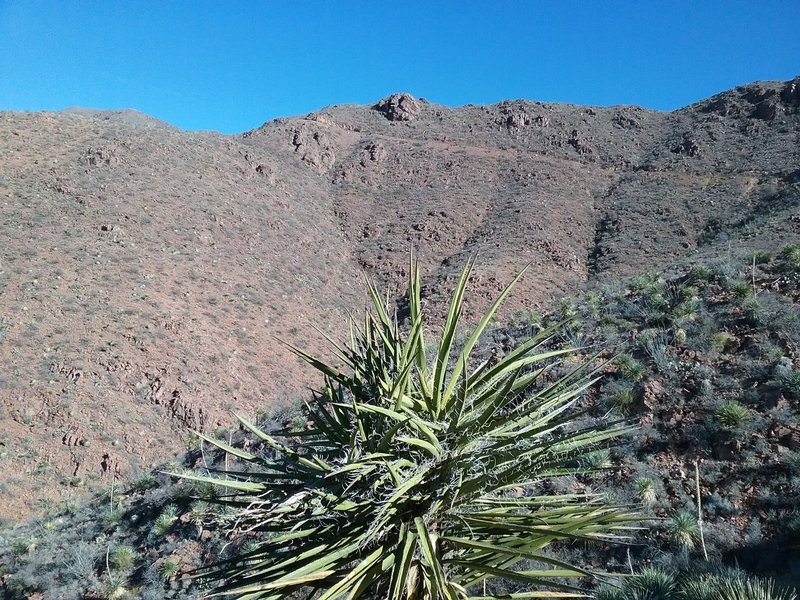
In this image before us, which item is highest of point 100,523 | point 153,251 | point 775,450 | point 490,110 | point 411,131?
point 490,110

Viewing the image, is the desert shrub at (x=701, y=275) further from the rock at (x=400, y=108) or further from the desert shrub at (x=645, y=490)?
the rock at (x=400, y=108)

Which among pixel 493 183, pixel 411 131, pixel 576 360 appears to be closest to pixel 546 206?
pixel 493 183

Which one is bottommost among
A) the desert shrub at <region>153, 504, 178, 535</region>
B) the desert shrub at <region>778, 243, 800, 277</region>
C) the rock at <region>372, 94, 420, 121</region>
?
the desert shrub at <region>153, 504, 178, 535</region>

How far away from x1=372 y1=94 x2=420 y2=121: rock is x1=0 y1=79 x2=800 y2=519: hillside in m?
0.27

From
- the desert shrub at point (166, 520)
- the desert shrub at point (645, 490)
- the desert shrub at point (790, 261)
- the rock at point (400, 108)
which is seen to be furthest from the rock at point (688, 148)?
the desert shrub at point (166, 520)

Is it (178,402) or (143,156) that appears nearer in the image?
(178,402)

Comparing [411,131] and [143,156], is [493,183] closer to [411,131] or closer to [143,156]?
[411,131]

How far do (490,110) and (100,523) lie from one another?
164 feet

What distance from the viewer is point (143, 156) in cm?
3025

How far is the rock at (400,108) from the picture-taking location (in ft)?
170

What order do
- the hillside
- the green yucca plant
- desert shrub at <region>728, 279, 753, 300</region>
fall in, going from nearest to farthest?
the green yucca plant < desert shrub at <region>728, 279, 753, 300</region> < the hillside

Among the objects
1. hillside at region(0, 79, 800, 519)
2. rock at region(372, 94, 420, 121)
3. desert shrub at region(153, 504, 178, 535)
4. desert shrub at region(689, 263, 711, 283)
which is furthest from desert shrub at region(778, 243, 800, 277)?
rock at region(372, 94, 420, 121)

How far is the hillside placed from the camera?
52.1ft

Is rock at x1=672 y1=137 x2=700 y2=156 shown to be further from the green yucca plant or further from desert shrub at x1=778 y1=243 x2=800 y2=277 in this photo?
the green yucca plant
